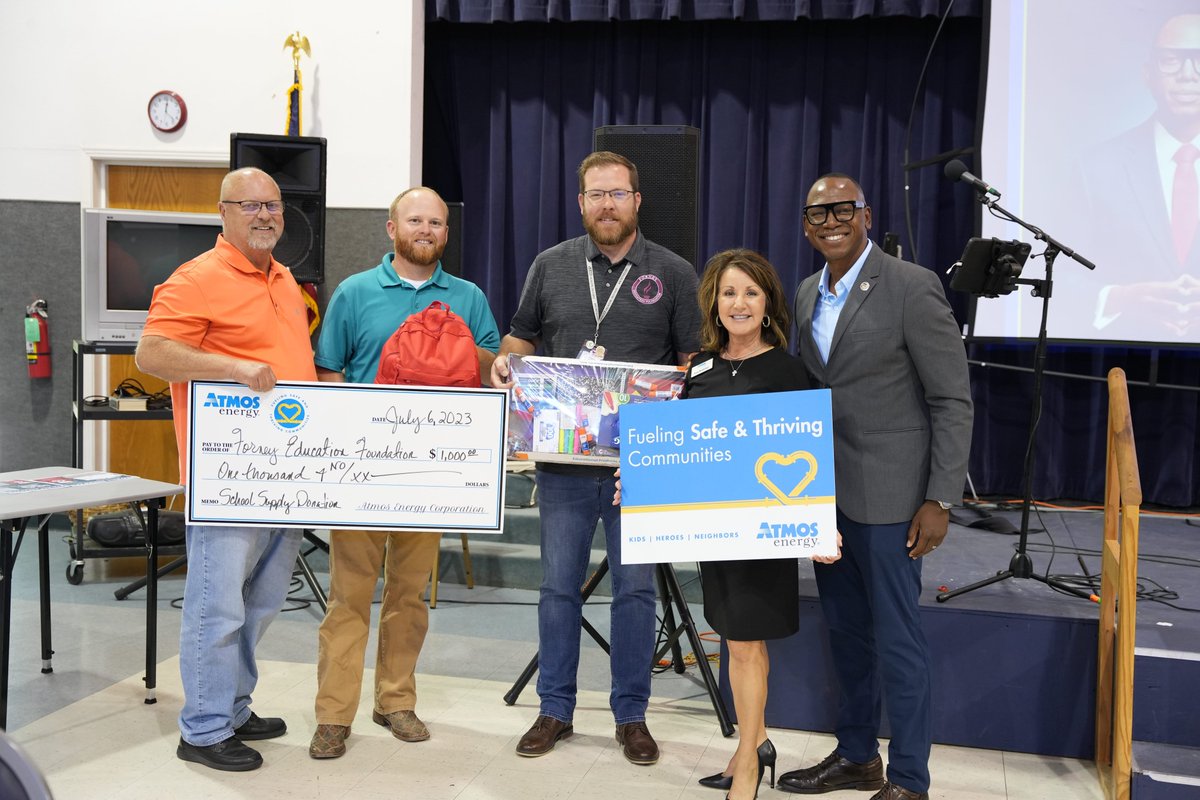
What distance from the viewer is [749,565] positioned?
2.71 meters

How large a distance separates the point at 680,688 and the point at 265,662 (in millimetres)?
1624

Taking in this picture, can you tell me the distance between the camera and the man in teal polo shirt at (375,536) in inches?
123

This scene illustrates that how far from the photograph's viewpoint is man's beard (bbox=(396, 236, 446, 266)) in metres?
3.11

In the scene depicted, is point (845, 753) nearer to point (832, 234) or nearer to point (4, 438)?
point (832, 234)

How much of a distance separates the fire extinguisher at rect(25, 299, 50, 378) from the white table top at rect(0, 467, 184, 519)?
3.17m

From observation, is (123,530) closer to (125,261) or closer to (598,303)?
(125,261)

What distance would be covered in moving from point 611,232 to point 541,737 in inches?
61.0

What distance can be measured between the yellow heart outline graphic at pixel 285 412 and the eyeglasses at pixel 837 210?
60.3 inches

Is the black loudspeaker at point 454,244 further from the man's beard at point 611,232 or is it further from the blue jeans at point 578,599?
the blue jeans at point 578,599

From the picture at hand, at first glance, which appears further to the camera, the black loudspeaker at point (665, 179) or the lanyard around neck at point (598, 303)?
the black loudspeaker at point (665, 179)

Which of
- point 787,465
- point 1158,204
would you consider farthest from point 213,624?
point 1158,204

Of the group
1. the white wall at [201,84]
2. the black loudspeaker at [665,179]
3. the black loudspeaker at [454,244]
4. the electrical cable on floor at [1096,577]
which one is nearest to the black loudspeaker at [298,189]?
the black loudspeaker at [454,244]

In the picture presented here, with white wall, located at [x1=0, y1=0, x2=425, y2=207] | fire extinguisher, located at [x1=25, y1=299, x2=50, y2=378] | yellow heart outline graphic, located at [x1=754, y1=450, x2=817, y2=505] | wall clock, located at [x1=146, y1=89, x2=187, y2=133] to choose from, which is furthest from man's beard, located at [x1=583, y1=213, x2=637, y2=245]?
fire extinguisher, located at [x1=25, y1=299, x2=50, y2=378]

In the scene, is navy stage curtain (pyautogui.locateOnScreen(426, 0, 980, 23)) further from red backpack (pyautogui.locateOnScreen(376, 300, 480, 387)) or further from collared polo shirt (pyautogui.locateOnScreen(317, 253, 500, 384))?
red backpack (pyautogui.locateOnScreen(376, 300, 480, 387))
